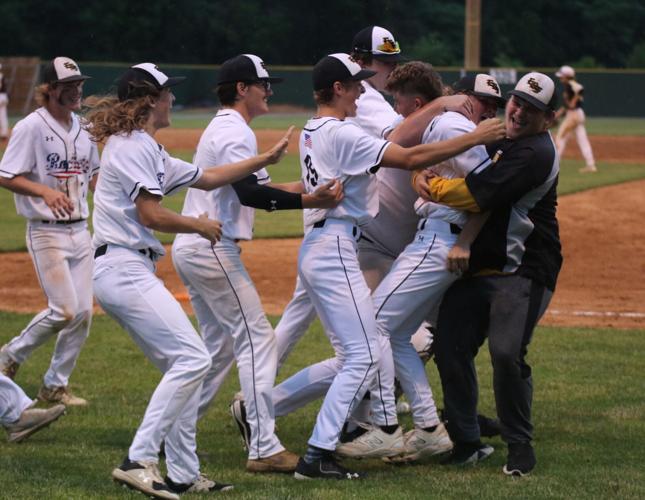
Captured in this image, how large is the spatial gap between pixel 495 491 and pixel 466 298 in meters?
1.07

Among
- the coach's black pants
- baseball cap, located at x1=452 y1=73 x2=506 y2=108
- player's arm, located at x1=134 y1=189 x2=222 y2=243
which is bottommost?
the coach's black pants

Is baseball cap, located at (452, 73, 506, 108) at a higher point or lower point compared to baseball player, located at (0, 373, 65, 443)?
higher

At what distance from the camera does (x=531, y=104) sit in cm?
596

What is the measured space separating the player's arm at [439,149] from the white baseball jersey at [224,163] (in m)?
0.75

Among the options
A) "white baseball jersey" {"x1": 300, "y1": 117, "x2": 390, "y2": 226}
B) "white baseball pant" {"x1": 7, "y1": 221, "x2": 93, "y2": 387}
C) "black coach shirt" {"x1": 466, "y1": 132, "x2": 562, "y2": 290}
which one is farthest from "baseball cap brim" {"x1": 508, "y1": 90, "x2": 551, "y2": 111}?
"white baseball pant" {"x1": 7, "y1": 221, "x2": 93, "y2": 387}

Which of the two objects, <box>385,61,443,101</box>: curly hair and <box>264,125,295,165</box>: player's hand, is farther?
<box>385,61,443,101</box>: curly hair

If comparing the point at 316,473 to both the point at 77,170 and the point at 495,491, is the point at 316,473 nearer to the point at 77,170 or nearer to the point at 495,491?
the point at 495,491

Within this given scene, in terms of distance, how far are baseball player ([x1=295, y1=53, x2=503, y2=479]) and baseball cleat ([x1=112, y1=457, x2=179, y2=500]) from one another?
818 mm

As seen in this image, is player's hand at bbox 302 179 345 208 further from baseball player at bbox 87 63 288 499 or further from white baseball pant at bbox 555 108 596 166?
white baseball pant at bbox 555 108 596 166

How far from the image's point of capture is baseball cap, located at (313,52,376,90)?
598cm

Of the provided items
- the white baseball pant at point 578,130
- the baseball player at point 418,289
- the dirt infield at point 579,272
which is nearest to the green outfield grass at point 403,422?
the baseball player at point 418,289

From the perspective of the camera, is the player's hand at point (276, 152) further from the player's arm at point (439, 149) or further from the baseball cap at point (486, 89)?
the baseball cap at point (486, 89)

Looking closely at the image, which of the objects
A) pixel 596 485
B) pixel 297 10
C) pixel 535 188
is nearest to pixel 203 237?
pixel 535 188

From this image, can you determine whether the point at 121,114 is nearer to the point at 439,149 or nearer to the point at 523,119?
the point at 439,149
